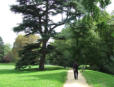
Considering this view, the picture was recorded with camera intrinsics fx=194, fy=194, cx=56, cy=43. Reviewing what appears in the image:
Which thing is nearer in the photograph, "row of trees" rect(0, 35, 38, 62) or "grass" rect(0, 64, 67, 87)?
"grass" rect(0, 64, 67, 87)

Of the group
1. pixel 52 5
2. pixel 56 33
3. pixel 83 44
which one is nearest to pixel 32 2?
pixel 52 5

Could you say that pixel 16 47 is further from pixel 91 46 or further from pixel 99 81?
→ pixel 99 81

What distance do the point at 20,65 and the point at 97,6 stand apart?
27011 millimetres

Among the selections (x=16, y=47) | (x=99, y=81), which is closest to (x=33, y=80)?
(x=99, y=81)

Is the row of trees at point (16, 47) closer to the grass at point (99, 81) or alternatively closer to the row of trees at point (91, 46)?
the row of trees at point (91, 46)

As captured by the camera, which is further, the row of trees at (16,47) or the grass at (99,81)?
the row of trees at (16,47)

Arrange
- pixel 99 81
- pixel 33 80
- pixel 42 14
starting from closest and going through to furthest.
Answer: pixel 33 80 → pixel 99 81 → pixel 42 14

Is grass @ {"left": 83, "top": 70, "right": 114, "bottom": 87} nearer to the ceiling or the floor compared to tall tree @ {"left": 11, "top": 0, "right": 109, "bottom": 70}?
nearer to the floor

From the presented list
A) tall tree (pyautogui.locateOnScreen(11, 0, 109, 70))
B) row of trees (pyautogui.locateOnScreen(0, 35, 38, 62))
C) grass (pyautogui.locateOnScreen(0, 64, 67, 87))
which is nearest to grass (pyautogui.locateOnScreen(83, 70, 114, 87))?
grass (pyautogui.locateOnScreen(0, 64, 67, 87))

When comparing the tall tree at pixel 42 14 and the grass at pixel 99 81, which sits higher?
the tall tree at pixel 42 14

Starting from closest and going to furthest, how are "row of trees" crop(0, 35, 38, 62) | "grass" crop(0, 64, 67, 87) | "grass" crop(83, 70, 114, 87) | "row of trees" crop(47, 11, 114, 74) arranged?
"grass" crop(0, 64, 67, 87)
"grass" crop(83, 70, 114, 87)
"row of trees" crop(47, 11, 114, 74)
"row of trees" crop(0, 35, 38, 62)

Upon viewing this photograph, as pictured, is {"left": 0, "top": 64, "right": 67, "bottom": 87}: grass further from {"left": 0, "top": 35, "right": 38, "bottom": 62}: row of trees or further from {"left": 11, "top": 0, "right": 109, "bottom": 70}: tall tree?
{"left": 0, "top": 35, "right": 38, "bottom": 62}: row of trees

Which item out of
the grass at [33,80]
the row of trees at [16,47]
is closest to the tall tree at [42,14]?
the grass at [33,80]

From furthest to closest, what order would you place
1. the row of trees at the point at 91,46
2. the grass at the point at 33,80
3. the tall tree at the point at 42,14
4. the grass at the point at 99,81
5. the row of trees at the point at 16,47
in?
1. the row of trees at the point at 16,47
2. the row of trees at the point at 91,46
3. the tall tree at the point at 42,14
4. the grass at the point at 99,81
5. the grass at the point at 33,80
